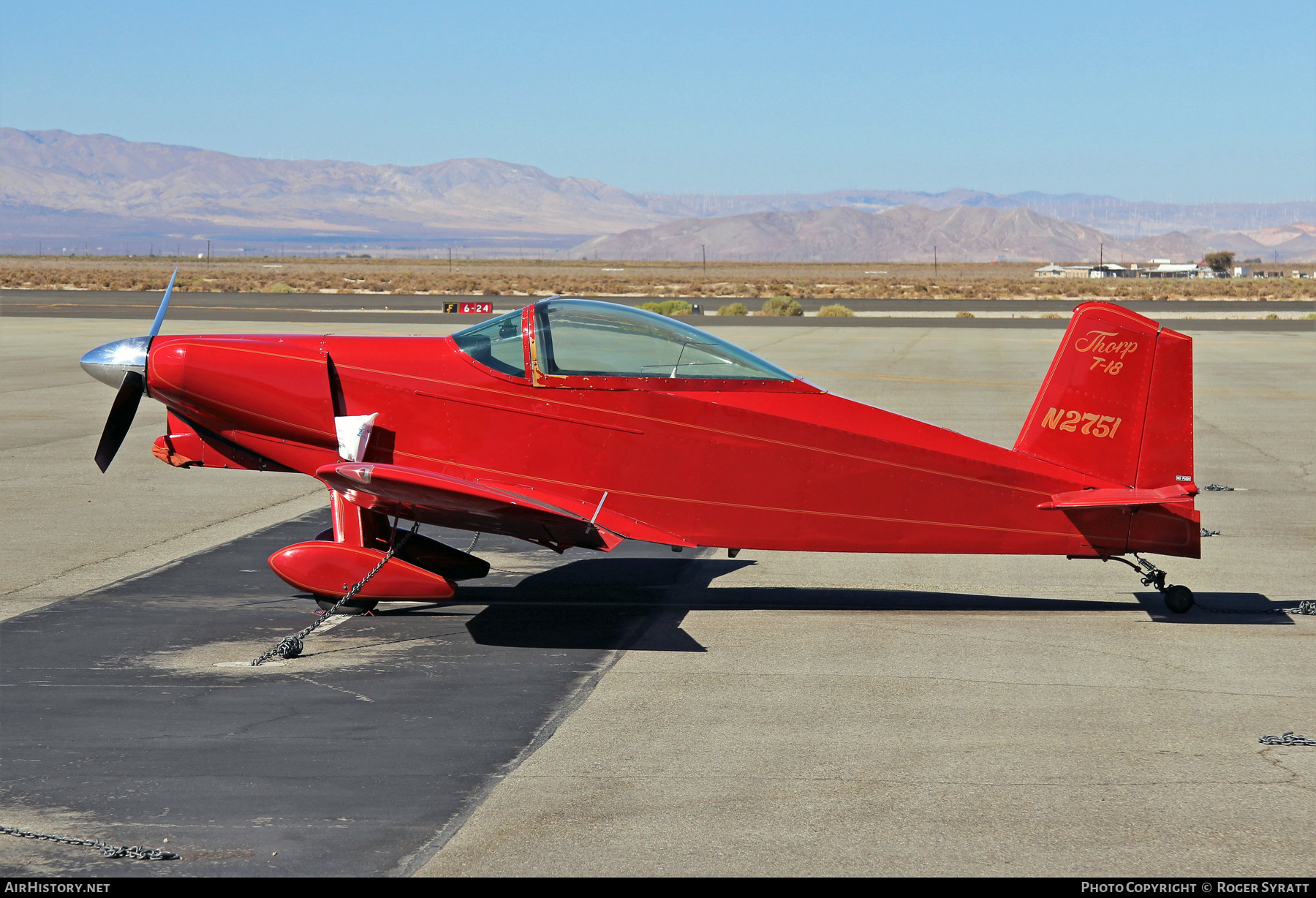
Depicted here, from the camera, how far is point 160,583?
9742 mm

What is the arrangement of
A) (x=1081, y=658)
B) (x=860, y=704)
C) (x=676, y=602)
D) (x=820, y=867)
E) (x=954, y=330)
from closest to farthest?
(x=820, y=867) < (x=860, y=704) < (x=1081, y=658) < (x=676, y=602) < (x=954, y=330)

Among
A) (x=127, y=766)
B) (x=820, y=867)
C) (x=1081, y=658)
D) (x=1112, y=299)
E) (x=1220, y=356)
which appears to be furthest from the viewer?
(x=1112, y=299)

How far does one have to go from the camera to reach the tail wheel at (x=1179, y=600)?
8969 mm

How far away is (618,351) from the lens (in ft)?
27.5

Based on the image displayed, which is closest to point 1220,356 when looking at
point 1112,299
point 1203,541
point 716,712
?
point 1203,541

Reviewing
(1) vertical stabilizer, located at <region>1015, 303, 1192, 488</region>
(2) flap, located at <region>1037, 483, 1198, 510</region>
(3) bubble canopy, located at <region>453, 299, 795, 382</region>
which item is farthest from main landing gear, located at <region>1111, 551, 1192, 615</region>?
(3) bubble canopy, located at <region>453, 299, 795, 382</region>

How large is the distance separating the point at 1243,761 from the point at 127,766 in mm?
5589

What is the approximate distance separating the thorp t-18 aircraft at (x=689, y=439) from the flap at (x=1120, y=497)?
2 cm

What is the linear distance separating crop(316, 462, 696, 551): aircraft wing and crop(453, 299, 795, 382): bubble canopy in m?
0.91

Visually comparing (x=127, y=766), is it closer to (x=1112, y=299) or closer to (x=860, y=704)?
(x=860, y=704)

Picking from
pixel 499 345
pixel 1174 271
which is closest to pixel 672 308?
pixel 499 345

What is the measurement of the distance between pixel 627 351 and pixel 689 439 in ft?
2.45

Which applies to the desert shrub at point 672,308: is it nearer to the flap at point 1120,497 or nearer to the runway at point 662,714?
the runway at point 662,714

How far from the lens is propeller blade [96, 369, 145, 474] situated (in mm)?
8516
